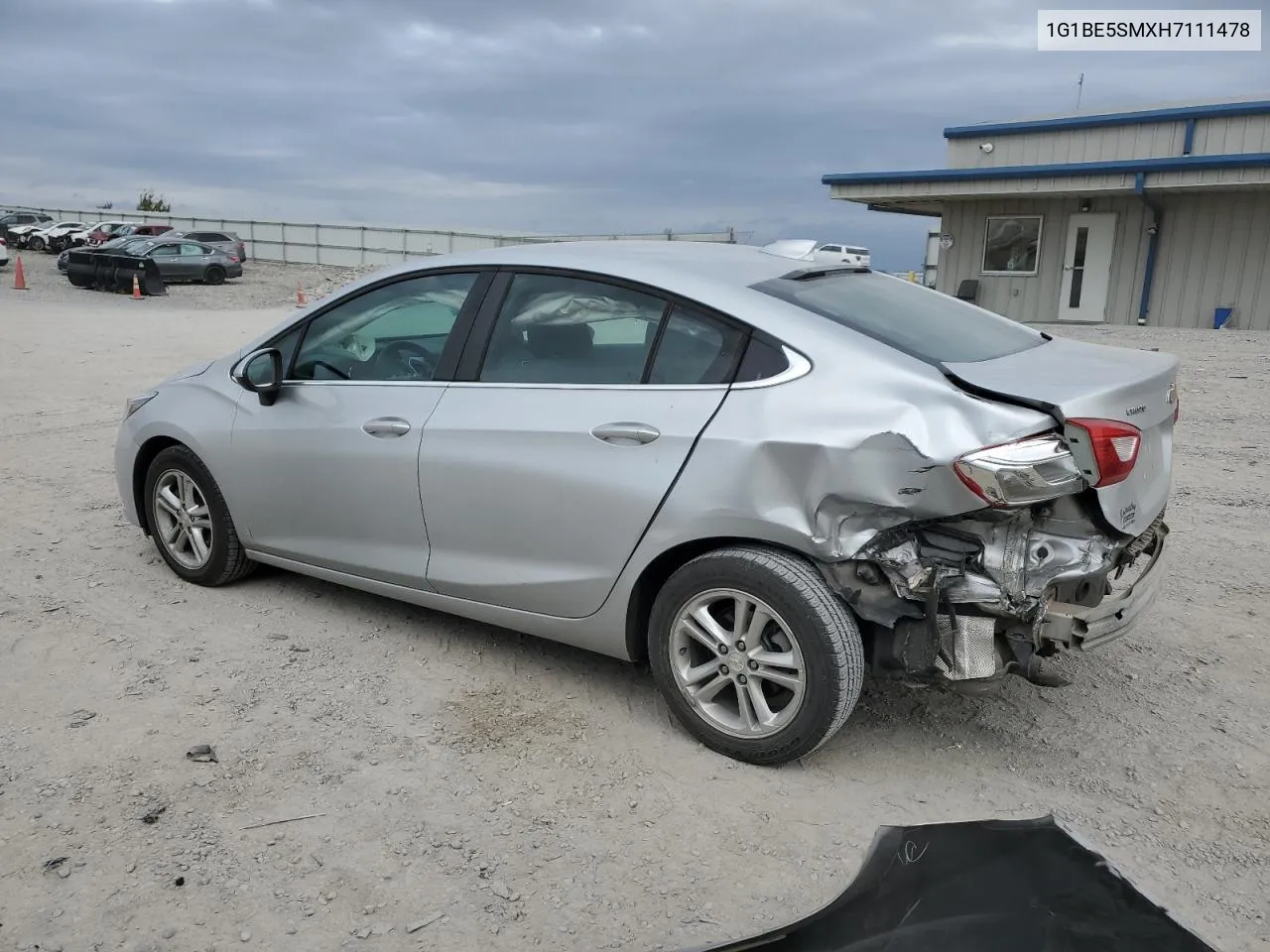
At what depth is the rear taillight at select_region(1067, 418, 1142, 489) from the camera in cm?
296

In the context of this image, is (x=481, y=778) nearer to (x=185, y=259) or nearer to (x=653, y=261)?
(x=653, y=261)

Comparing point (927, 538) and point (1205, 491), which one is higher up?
point (927, 538)

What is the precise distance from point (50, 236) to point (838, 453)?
45.9 metres

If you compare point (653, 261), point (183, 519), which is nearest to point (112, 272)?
point (183, 519)

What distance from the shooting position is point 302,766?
3.40 m

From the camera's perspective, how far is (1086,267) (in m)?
21.2

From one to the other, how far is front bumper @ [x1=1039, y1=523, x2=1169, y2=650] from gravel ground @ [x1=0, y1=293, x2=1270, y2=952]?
540mm

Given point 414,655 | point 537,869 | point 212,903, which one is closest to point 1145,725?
point 537,869

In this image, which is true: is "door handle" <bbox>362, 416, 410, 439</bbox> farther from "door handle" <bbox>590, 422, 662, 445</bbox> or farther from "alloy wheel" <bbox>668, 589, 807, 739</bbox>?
"alloy wheel" <bbox>668, 589, 807, 739</bbox>

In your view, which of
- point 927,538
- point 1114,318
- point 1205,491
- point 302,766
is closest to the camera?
point 927,538

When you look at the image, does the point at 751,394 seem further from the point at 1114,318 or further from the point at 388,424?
the point at 1114,318

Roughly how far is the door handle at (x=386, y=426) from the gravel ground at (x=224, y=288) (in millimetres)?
20152

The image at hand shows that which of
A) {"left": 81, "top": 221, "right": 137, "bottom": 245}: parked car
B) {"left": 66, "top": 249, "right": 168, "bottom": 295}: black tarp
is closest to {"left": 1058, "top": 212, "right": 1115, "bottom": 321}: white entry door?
{"left": 66, "top": 249, "right": 168, "bottom": 295}: black tarp

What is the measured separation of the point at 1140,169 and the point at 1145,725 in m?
18.0
